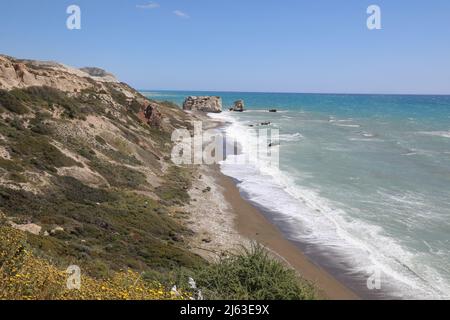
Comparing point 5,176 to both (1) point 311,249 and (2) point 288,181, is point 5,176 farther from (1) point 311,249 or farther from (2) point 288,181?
(2) point 288,181

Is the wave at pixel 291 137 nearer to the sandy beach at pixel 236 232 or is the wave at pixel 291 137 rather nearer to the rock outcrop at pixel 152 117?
the rock outcrop at pixel 152 117

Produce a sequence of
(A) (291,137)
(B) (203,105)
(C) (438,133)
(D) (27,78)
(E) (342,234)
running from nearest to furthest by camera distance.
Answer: (E) (342,234) → (D) (27,78) → (A) (291,137) → (C) (438,133) → (B) (203,105)

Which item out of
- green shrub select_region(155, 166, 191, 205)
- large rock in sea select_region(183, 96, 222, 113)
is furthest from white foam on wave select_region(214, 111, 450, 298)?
large rock in sea select_region(183, 96, 222, 113)

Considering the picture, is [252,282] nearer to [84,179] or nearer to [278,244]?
[278,244]

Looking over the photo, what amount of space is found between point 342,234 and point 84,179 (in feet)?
51.8

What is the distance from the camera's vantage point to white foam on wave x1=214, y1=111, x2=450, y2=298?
17.9m

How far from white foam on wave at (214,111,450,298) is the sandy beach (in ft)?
4.67

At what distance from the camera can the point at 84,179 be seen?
84.4 ft

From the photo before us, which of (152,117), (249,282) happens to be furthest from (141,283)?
(152,117)

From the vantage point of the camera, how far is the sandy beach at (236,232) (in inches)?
719

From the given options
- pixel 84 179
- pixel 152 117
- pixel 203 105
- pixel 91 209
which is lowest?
pixel 91 209

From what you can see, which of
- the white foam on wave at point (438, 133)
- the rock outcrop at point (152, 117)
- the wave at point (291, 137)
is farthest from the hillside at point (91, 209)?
the white foam on wave at point (438, 133)

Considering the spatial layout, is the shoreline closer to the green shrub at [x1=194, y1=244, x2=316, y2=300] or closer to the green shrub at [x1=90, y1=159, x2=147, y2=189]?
the green shrub at [x1=194, y1=244, x2=316, y2=300]

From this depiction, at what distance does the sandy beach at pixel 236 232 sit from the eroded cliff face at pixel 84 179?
116cm
